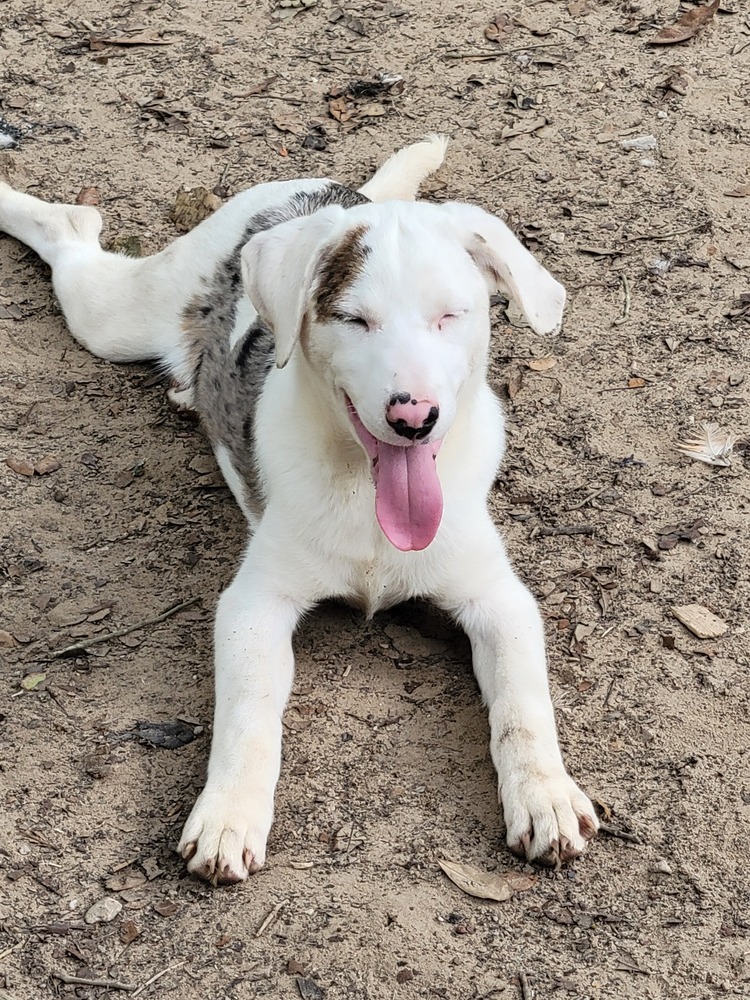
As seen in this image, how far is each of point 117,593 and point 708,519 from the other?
7.51 ft

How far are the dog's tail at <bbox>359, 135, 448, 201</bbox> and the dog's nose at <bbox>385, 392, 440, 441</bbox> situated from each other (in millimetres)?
2669

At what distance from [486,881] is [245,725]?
0.88m

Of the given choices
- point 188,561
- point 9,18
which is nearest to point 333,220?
point 188,561

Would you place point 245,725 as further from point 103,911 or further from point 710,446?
point 710,446

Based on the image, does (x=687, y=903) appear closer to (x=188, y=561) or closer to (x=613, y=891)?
(x=613, y=891)

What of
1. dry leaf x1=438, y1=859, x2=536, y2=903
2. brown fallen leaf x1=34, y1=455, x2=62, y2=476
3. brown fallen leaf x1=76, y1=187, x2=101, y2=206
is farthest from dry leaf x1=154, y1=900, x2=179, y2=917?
brown fallen leaf x1=76, y1=187, x2=101, y2=206

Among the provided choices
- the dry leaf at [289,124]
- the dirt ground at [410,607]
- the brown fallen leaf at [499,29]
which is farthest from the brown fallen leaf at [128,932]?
the brown fallen leaf at [499,29]

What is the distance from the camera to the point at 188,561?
5.20 metres

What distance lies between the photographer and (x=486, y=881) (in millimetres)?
3877

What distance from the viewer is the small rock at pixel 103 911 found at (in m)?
3.79

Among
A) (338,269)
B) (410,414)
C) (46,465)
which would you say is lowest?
(46,465)

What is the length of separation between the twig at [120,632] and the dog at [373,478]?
1.21 ft

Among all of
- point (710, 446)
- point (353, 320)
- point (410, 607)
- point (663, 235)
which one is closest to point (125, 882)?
point (410, 607)

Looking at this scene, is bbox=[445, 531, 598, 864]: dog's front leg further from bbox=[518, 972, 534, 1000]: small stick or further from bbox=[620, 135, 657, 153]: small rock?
bbox=[620, 135, 657, 153]: small rock
